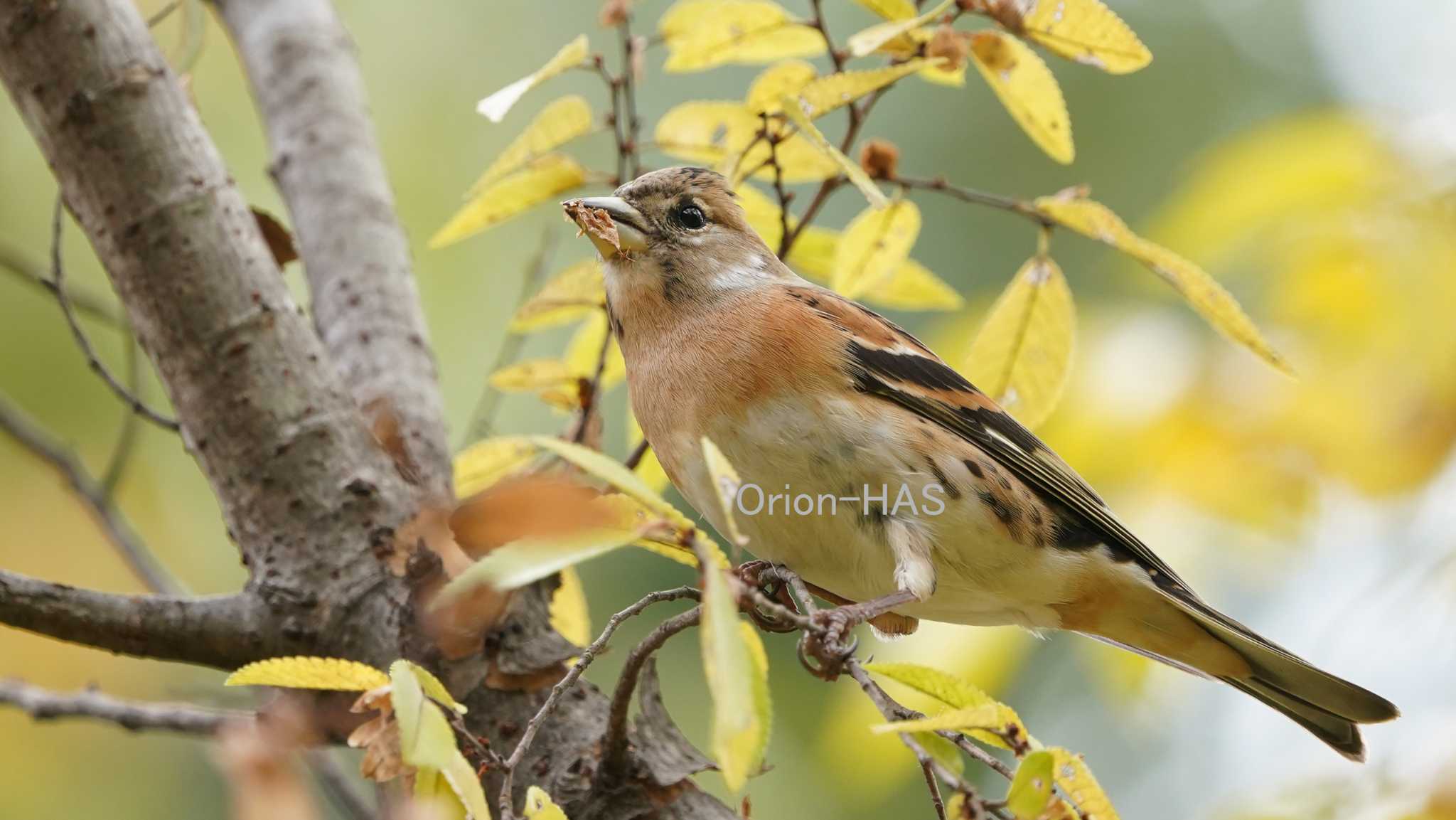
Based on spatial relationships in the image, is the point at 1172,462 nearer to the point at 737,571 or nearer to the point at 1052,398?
the point at 1052,398

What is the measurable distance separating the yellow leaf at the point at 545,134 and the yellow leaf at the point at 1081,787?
1.66 meters

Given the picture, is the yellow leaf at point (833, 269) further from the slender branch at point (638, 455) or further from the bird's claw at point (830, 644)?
the bird's claw at point (830, 644)

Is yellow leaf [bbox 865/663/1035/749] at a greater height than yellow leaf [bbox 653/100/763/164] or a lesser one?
lesser

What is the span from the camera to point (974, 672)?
355 cm

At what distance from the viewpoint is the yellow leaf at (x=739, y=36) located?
2584 mm

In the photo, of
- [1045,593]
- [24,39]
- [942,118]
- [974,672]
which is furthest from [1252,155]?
[942,118]

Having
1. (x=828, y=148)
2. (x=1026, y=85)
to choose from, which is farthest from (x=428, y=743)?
(x=1026, y=85)

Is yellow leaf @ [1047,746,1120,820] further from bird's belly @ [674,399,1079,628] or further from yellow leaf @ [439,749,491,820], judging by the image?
bird's belly @ [674,399,1079,628]

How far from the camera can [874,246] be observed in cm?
274

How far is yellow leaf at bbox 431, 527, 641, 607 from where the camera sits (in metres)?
1.46

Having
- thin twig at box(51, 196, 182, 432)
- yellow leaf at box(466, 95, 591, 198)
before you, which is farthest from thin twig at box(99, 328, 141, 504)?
yellow leaf at box(466, 95, 591, 198)

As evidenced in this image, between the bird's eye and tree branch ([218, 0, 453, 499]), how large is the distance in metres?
0.82

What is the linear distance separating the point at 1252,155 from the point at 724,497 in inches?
85.8

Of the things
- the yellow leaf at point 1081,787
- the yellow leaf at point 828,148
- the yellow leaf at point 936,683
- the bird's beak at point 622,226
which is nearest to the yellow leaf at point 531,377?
the bird's beak at point 622,226
